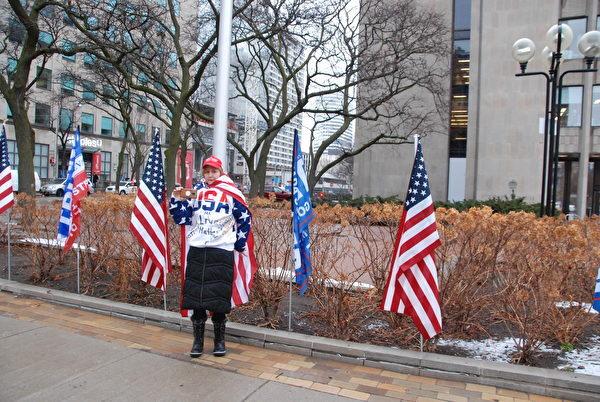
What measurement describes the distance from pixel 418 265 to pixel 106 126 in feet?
212

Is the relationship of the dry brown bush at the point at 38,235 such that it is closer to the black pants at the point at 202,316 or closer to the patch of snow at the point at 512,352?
the black pants at the point at 202,316

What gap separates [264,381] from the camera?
4.06 m

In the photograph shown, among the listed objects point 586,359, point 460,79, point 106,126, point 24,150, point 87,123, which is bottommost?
point 586,359

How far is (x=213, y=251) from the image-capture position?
177 inches

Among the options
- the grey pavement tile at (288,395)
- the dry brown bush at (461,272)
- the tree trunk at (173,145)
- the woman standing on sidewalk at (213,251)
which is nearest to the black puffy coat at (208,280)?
the woman standing on sidewalk at (213,251)

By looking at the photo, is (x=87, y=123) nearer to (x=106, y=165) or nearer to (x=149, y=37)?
(x=106, y=165)

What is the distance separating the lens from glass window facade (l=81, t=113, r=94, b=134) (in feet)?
191

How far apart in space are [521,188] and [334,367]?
87.8ft

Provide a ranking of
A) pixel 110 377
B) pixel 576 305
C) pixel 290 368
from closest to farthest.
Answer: pixel 110 377 < pixel 290 368 < pixel 576 305

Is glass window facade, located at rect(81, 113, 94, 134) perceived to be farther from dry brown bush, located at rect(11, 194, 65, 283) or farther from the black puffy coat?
the black puffy coat

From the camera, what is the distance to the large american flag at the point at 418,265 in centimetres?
442

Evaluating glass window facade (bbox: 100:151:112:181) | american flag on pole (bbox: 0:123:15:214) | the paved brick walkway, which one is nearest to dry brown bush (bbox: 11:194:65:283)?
american flag on pole (bbox: 0:123:15:214)

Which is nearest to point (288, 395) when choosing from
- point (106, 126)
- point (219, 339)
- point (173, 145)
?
→ point (219, 339)

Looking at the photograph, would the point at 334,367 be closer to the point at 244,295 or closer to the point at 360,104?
the point at 244,295
